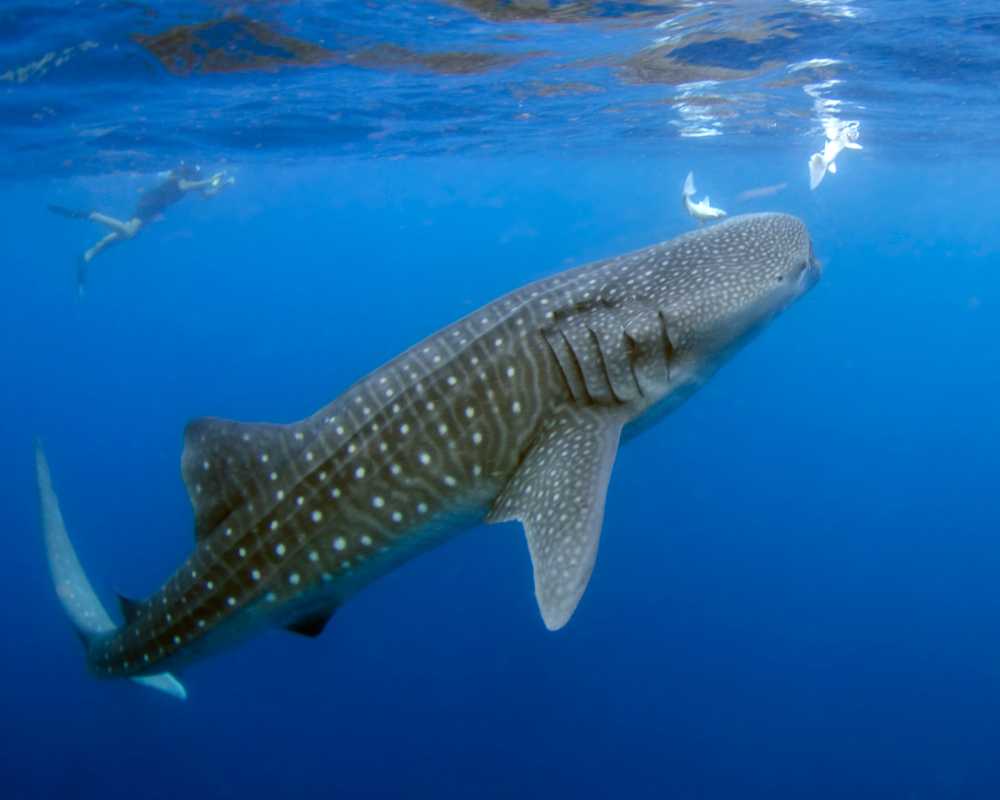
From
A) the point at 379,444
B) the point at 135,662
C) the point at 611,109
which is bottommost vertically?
the point at 135,662

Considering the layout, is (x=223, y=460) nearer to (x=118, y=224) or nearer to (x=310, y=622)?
(x=310, y=622)

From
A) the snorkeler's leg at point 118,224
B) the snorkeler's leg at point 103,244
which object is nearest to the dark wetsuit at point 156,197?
the snorkeler's leg at point 118,224

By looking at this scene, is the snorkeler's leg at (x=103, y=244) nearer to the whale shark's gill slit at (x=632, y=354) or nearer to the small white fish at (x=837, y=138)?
the small white fish at (x=837, y=138)

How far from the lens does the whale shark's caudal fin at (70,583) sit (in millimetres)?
5051

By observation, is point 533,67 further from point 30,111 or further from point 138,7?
point 30,111

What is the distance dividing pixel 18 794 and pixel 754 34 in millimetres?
17392

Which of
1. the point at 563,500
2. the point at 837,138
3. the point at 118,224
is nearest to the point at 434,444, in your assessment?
the point at 563,500

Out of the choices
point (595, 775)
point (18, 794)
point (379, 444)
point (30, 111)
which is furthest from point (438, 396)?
point (30, 111)

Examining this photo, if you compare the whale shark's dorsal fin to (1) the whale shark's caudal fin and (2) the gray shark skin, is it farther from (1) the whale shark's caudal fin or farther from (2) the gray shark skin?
(1) the whale shark's caudal fin

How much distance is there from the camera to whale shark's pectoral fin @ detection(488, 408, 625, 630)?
3406mm

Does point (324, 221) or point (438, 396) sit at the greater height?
point (438, 396)

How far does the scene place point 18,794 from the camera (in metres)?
11.1

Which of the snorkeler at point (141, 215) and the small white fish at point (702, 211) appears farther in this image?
the snorkeler at point (141, 215)

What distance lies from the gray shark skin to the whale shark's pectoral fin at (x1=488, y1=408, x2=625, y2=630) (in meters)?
0.02
